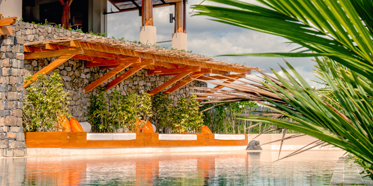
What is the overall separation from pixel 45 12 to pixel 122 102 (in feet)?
30.4

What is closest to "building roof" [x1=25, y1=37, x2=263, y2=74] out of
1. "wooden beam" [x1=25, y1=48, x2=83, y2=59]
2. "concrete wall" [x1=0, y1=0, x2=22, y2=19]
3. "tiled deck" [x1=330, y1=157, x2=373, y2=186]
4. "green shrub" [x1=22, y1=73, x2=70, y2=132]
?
"wooden beam" [x1=25, y1=48, x2=83, y2=59]

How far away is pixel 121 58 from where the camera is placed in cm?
1191

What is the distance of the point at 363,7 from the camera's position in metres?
0.98

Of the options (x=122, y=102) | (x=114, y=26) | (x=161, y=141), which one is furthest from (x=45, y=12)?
(x=161, y=141)

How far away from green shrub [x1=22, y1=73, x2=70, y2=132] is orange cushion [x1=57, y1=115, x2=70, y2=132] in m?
0.09

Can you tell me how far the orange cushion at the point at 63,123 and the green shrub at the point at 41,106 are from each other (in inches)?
3.7

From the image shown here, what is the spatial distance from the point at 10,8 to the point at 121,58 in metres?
3.06

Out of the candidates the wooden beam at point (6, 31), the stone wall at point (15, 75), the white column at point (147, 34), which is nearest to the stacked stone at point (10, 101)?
the stone wall at point (15, 75)

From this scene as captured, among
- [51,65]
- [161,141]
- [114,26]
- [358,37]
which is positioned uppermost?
[114,26]

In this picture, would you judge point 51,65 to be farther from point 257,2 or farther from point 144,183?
point 257,2

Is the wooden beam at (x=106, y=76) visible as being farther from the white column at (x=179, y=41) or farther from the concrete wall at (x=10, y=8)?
the white column at (x=179, y=41)

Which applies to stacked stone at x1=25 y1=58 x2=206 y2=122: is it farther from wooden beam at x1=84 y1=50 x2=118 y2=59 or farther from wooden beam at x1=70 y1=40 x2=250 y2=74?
wooden beam at x1=70 y1=40 x2=250 y2=74

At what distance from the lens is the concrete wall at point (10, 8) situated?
1080 cm

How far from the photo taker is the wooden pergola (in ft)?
33.4
